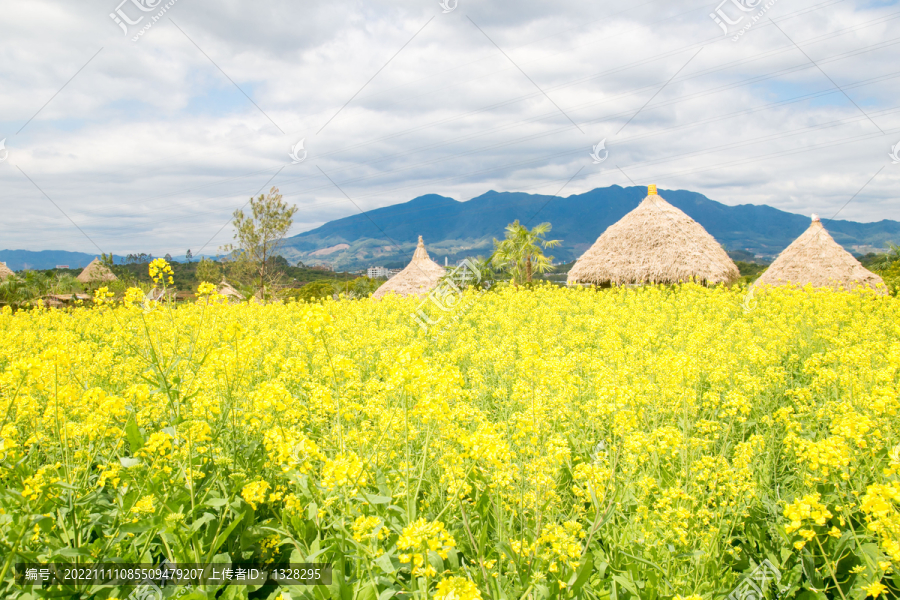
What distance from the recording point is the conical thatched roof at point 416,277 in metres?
21.3

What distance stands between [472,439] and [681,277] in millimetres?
17827

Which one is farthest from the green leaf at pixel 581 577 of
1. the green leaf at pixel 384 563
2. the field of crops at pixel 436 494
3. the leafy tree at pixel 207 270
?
the leafy tree at pixel 207 270

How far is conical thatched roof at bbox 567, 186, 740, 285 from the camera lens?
17625 millimetres

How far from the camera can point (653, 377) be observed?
4.60 meters

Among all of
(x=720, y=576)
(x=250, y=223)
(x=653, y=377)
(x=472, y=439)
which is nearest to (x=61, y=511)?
(x=472, y=439)

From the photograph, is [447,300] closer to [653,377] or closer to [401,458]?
[653,377]

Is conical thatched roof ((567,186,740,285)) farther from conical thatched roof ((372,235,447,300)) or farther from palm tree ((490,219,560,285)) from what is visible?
conical thatched roof ((372,235,447,300))

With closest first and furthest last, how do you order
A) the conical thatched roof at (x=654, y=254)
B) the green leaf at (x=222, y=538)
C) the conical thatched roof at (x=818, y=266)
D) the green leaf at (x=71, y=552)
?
the green leaf at (x=71, y=552) → the green leaf at (x=222, y=538) → the conical thatched roof at (x=818, y=266) → the conical thatched roof at (x=654, y=254)

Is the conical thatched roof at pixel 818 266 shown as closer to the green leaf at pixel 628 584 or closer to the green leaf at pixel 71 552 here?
the green leaf at pixel 628 584

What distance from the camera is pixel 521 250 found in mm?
22547

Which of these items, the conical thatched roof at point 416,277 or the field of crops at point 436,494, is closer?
the field of crops at point 436,494

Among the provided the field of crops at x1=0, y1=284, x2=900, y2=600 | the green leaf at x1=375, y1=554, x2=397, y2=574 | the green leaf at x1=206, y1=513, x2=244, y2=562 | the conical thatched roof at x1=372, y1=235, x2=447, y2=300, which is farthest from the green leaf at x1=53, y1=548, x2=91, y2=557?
the conical thatched roof at x1=372, y1=235, x2=447, y2=300

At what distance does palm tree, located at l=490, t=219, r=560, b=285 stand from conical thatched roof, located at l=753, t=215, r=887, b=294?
943cm

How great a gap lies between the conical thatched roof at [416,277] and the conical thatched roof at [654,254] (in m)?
6.57
